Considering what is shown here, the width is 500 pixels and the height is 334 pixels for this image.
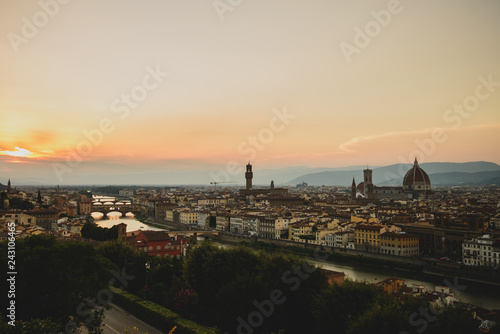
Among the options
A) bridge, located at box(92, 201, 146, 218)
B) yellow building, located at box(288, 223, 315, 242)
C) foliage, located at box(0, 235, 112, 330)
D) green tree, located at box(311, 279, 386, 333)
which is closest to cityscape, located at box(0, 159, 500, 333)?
yellow building, located at box(288, 223, 315, 242)

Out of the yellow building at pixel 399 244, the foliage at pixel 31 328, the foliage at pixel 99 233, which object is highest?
the foliage at pixel 31 328

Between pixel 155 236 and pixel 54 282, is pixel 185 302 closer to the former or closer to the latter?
pixel 54 282

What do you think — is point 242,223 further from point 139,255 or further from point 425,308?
point 425,308

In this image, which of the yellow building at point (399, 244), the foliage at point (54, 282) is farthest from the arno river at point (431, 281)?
the foliage at point (54, 282)

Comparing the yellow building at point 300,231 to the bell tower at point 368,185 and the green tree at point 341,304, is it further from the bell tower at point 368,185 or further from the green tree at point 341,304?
the bell tower at point 368,185

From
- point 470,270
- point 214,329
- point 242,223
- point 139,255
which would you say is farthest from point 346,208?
point 214,329

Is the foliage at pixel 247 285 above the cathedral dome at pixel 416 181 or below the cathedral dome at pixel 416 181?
below

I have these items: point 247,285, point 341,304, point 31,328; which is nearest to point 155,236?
point 247,285
